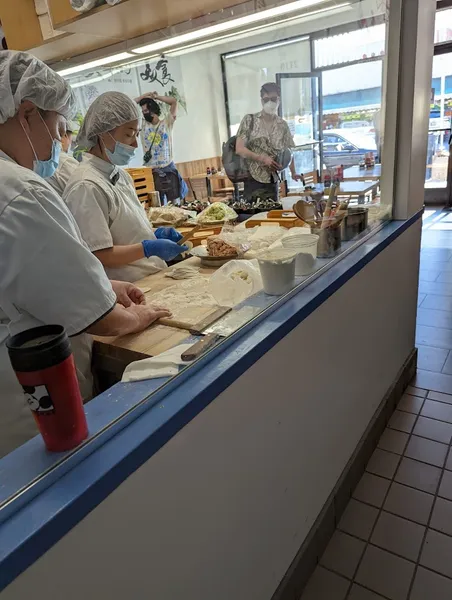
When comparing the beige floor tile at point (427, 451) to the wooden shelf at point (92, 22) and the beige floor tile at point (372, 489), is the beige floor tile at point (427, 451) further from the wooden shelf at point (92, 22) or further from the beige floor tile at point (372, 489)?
the wooden shelf at point (92, 22)

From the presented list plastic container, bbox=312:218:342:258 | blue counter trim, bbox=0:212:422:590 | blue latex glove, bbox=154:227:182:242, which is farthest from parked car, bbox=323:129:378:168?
blue counter trim, bbox=0:212:422:590

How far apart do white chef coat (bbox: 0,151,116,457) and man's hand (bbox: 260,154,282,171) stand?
138 cm

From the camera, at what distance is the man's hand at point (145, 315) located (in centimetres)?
110

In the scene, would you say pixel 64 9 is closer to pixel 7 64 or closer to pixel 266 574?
pixel 7 64

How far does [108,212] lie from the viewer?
61.8 inches

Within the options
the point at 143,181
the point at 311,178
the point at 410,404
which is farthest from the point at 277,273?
the point at 143,181

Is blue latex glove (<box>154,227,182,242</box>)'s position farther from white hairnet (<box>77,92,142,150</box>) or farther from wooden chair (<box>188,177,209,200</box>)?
wooden chair (<box>188,177,209,200</box>)

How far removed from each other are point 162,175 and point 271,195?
76 cm

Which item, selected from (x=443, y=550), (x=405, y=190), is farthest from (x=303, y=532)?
(x=405, y=190)

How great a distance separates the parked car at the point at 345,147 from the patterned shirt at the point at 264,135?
0.54ft

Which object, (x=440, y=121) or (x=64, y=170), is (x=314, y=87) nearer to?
(x=64, y=170)

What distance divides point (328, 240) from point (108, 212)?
32.5 inches

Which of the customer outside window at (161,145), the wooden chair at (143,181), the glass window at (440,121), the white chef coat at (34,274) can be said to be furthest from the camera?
the glass window at (440,121)

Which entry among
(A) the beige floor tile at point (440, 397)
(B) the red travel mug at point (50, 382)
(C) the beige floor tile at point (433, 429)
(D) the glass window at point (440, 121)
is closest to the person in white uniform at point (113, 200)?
(B) the red travel mug at point (50, 382)
